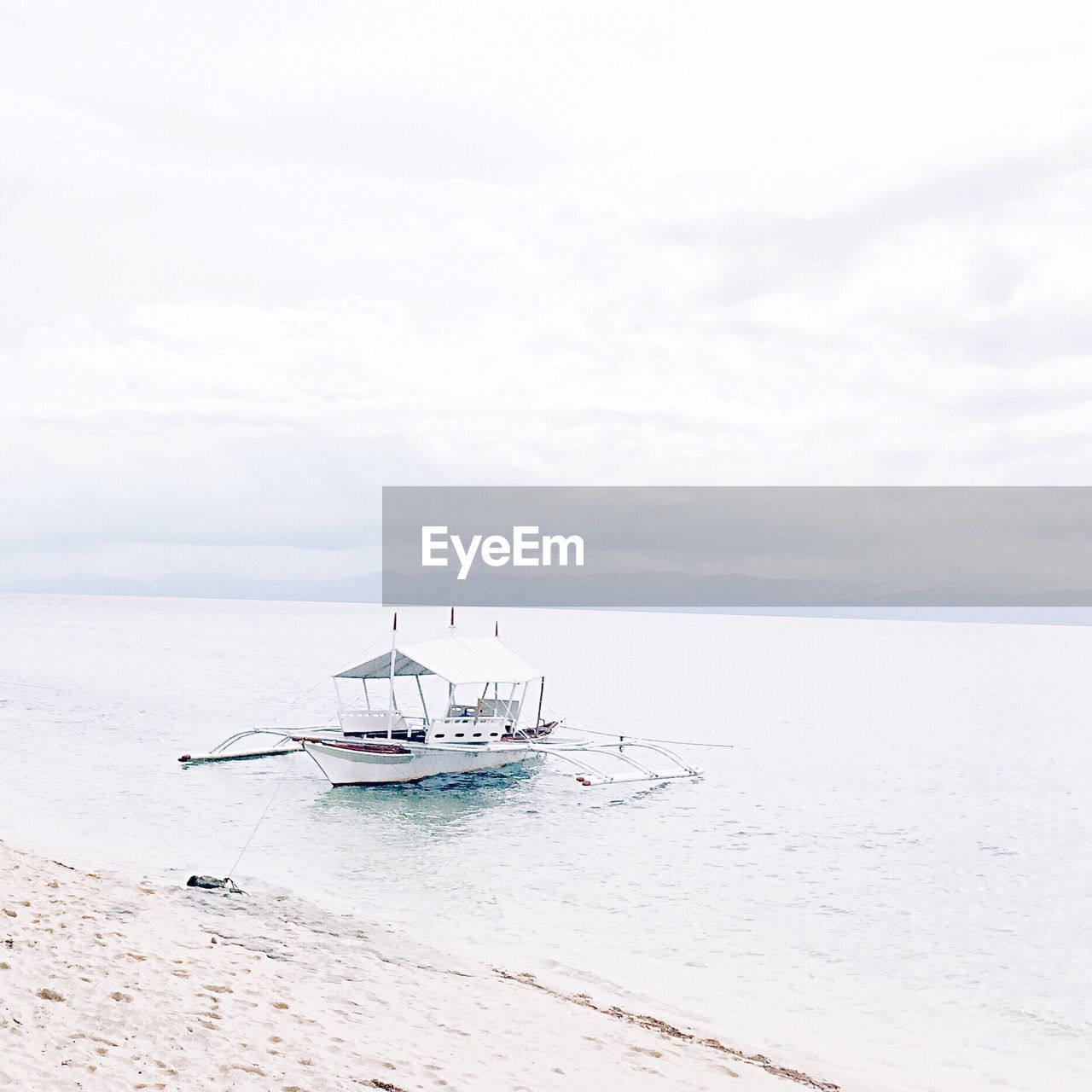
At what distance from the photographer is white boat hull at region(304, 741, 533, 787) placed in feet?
114

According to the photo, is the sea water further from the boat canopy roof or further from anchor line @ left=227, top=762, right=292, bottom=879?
the boat canopy roof

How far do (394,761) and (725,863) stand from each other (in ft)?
45.0

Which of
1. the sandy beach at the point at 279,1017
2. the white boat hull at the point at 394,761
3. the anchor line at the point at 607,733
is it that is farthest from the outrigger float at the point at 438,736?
the sandy beach at the point at 279,1017

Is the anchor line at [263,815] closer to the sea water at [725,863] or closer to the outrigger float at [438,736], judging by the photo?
the sea water at [725,863]

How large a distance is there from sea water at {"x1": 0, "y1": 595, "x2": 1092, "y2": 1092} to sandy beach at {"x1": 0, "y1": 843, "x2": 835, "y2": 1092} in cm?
240

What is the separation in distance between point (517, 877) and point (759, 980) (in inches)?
315

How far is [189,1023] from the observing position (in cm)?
1006

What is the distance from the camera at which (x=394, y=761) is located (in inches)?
1390

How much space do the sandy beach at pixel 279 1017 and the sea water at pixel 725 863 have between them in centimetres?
240

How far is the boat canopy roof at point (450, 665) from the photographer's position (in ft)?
121

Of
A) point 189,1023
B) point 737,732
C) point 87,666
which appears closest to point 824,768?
point 737,732

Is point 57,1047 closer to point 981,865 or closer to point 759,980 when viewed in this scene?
point 759,980

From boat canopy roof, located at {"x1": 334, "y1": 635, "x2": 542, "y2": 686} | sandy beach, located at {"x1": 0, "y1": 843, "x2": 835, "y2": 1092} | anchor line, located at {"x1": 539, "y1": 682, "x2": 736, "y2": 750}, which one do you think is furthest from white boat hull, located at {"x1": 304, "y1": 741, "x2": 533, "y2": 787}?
sandy beach, located at {"x1": 0, "y1": 843, "x2": 835, "y2": 1092}

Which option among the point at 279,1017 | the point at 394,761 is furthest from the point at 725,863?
the point at 279,1017
